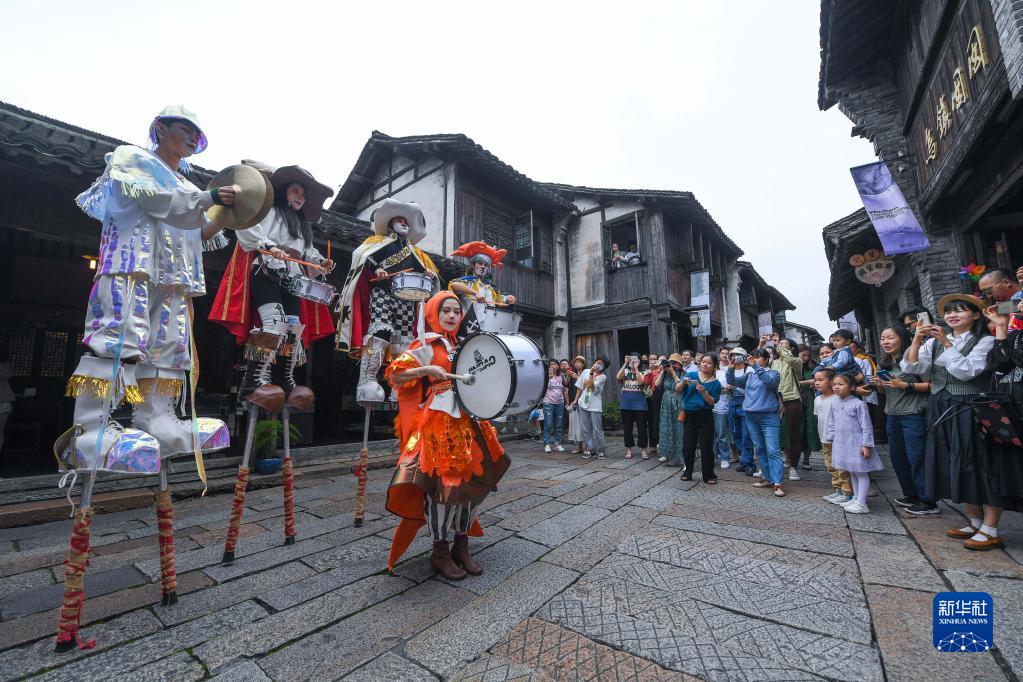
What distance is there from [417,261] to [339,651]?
9.71 ft

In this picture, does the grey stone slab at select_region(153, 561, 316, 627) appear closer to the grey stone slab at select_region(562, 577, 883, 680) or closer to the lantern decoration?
the grey stone slab at select_region(562, 577, 883, 680)

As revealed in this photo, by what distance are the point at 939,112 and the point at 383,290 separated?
24.7ft

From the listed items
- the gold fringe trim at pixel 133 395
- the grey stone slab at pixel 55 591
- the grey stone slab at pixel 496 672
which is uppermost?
the gold fringe trim at pixel 133 395

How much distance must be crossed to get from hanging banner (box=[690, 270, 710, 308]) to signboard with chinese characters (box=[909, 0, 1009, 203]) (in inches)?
289

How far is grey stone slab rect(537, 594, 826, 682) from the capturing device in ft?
5.63

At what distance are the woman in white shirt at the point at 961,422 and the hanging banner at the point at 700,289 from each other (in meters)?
10.3

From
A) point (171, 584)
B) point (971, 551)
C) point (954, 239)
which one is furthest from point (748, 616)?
point (954, 239)

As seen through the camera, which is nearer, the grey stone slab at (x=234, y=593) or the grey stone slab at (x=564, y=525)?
the grey stone slab at (x=234, y=593)

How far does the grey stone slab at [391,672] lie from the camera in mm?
1684

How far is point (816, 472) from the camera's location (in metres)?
6.27

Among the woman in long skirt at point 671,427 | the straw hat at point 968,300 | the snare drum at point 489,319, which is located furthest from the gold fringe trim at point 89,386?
the woman in long skirt at point 671,427

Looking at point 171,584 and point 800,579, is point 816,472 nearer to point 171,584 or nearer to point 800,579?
point 800,579

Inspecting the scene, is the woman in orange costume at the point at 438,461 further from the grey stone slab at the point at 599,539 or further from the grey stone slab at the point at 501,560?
the grey stone slab at the point at 599,539

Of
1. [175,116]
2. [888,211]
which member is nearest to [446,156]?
[888,211]
